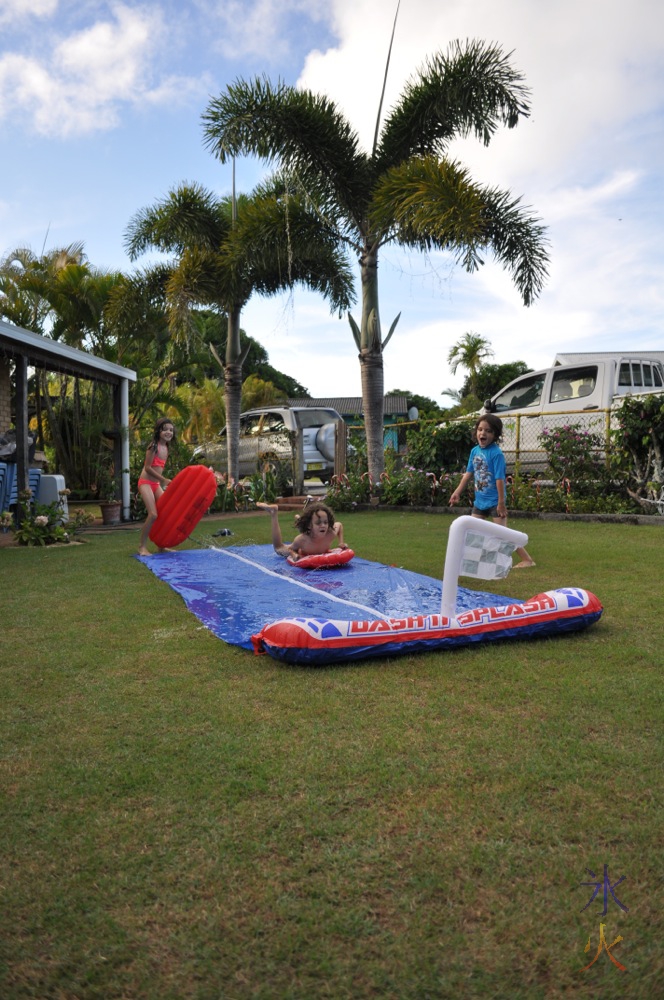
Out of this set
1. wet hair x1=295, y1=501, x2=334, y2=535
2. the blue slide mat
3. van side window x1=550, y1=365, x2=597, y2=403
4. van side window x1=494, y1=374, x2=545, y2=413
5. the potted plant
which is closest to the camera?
the blue slide mat

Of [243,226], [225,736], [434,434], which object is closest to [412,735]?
[225,736]

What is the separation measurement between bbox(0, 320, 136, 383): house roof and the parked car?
379 centimetres

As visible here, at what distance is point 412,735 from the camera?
3.21 m

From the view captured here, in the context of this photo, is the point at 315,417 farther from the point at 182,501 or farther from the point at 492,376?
the point at 492,376

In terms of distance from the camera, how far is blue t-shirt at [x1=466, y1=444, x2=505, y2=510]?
7991mm

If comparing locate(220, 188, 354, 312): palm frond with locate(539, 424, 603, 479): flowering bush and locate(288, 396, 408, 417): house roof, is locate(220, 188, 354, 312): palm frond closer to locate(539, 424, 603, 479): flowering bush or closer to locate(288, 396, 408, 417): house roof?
locate(539, 424, 603, 479): flowering bush

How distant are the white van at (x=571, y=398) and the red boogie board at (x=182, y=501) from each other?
680 centimetres

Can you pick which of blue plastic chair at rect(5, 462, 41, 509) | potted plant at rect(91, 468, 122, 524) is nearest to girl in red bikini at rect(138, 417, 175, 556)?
blue plastic chair at rect(5, 462, 41, 509)

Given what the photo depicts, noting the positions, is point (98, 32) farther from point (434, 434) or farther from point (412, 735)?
point (412, 735)

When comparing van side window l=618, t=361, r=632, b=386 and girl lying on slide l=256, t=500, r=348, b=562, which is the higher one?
van side window l=618, t=361, r=632, b=386

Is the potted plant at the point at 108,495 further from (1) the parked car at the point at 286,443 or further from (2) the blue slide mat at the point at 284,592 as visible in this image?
(2) the blue slide mat at the point at 284,592

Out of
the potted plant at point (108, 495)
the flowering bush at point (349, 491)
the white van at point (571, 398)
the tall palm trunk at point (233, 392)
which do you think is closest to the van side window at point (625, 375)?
the white van at point (571, 398)

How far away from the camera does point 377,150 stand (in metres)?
15.3

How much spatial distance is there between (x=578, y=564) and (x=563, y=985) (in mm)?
6369
